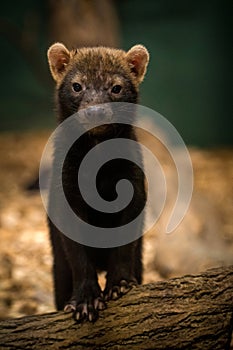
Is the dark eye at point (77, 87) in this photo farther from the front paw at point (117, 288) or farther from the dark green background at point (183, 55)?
the dark green background at point (183, 55)

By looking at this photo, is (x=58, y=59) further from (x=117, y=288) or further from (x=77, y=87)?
(x=117, y=288)

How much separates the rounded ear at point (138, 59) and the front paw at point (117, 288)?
139 cm

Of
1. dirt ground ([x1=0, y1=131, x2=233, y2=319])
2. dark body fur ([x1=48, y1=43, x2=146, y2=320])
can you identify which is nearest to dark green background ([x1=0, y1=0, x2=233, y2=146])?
dirt ground ([x1=0, y1=131, x2=233, y2=319])

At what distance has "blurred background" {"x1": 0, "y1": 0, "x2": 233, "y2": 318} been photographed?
628 cm

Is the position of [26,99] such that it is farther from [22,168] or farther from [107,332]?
[107,332]

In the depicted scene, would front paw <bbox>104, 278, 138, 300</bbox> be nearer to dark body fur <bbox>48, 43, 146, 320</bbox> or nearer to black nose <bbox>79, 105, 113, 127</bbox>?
dark body fur <bbox>48, 43, 146, 320</bbox>

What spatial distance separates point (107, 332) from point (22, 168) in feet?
18.4

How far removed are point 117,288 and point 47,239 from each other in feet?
9.43

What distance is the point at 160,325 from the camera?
10.6ft

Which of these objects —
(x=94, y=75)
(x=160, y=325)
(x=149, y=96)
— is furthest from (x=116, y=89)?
(x=149, y=96)

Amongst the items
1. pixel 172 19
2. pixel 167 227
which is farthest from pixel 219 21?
pixel 167 227

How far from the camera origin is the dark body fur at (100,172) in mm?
3627

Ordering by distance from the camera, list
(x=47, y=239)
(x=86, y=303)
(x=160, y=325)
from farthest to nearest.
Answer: (x=47, y=239)
(x=86, y=303)
(x=160, y=325)

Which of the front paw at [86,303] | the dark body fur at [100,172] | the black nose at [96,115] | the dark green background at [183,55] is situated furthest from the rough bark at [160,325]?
the dark green background at [183,55]
